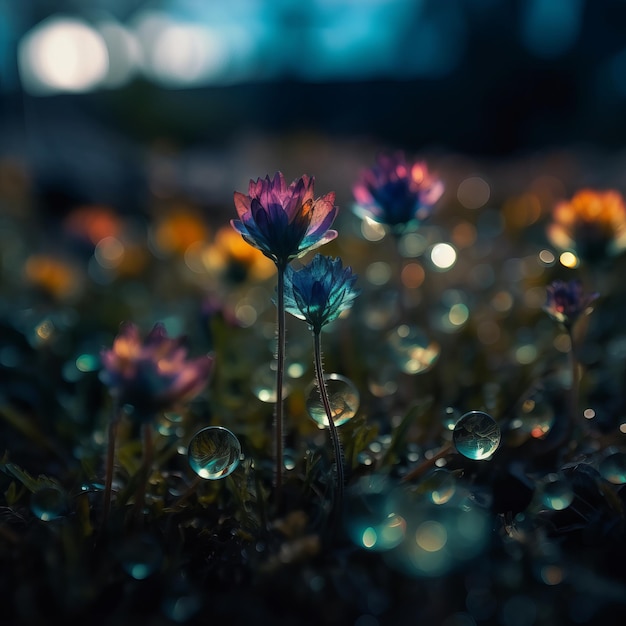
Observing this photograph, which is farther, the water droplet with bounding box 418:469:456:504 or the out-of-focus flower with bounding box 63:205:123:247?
the out-of-focus flower with bounding box 63:205:123:247

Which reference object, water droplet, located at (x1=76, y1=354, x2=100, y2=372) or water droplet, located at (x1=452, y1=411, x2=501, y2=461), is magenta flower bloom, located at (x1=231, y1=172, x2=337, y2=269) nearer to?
water droplet, located at (x1=452, y1=411, x2=501, y2=461)

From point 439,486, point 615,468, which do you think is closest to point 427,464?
point 439,486

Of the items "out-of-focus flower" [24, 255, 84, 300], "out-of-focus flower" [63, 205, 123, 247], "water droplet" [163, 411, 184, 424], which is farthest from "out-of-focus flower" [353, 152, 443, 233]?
"out-of-focus flower" [63, 205, 123, 247]

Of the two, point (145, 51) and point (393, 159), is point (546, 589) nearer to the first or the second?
point (393, 159)

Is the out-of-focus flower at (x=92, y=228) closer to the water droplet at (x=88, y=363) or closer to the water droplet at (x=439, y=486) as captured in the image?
the water droplet at (x=88, y=363)

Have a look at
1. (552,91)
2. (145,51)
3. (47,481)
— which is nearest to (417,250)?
(47,481)

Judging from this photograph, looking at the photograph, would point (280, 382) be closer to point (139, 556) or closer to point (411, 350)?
point (139, 556)
